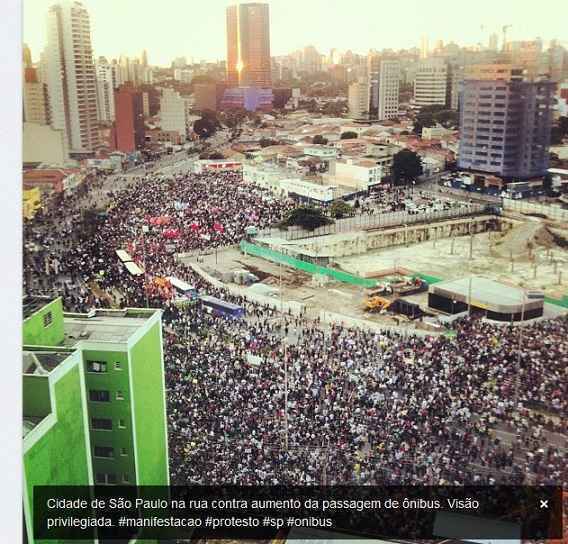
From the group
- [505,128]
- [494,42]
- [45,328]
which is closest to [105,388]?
[45,328]

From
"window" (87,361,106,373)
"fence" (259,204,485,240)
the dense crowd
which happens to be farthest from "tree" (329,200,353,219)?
"window" (87,361,106,373)

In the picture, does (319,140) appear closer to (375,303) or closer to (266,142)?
(266,142)

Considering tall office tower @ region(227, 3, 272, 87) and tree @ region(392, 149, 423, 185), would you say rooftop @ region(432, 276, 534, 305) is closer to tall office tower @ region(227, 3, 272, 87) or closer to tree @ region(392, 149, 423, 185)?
tree @ region(392, 149, 423, 185)

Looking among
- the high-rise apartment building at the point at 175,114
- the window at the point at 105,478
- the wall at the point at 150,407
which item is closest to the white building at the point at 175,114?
the high-rise apartment building at the point at 175,114

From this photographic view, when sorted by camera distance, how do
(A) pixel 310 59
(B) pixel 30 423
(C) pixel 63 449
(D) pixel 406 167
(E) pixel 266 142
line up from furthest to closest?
(E) pixel 266 142 < (D) pixel 406 167 < (A) pixel 310 59 < (C) pixel 63 449 < (B) pixel 30 423

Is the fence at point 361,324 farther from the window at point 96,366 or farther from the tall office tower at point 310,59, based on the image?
the tall office tower at point 310,59

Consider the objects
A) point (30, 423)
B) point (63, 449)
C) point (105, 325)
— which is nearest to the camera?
point (30, 423)
